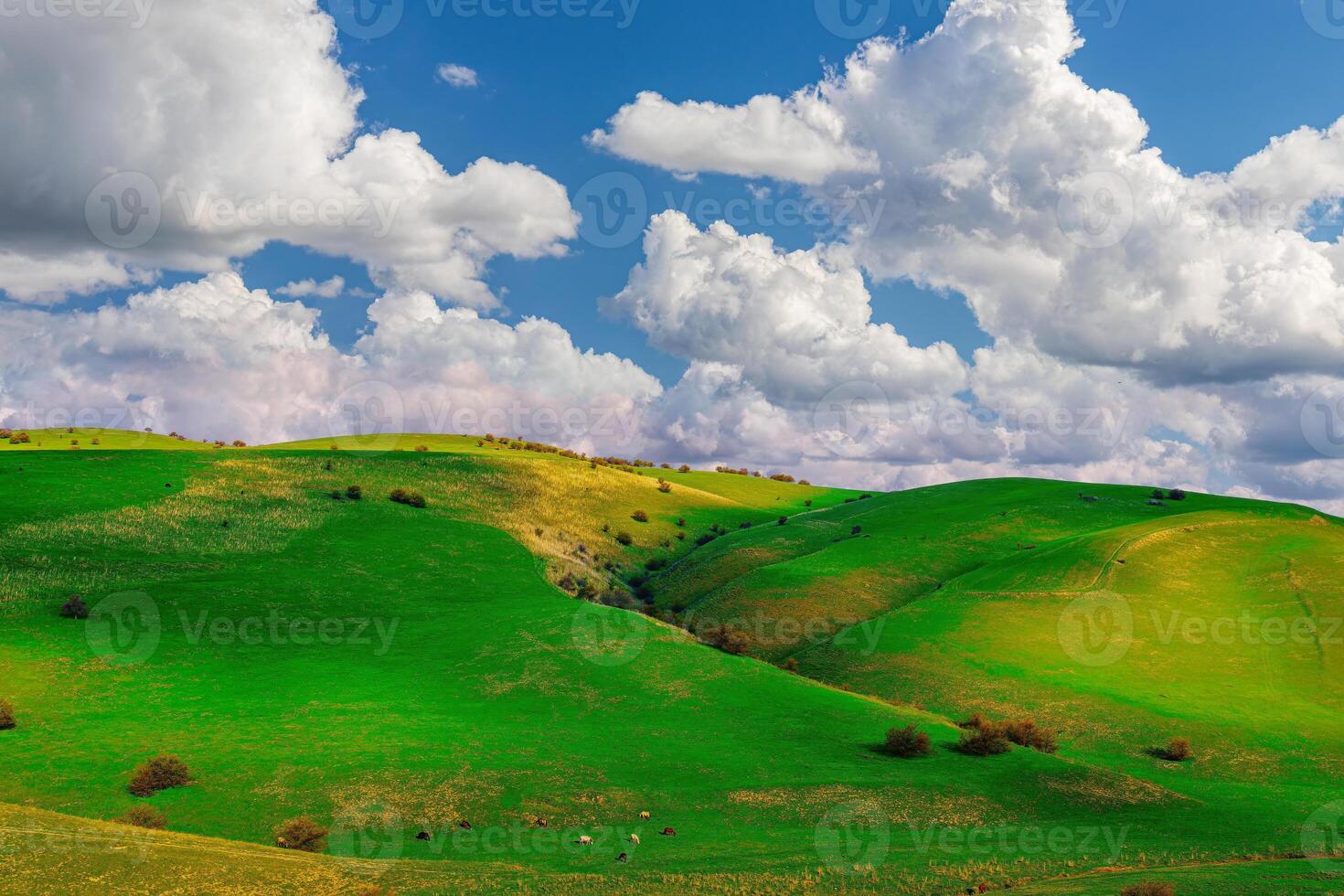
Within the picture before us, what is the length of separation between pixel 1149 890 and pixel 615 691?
3094 centimetres

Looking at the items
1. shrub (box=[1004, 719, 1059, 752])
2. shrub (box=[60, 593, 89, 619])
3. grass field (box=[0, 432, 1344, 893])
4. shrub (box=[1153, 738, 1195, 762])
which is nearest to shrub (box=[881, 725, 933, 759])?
grass field (box=[0, 432, 1344, 893])

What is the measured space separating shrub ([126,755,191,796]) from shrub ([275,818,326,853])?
22.5 feet

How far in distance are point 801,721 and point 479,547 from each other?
44884 mm

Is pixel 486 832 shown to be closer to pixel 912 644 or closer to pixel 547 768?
pixel 547 768

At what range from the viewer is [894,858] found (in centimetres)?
3075

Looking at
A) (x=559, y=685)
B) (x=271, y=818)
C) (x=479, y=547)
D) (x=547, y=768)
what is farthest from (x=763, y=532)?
(x=271, y=818)

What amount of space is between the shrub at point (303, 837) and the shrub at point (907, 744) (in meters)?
26.5

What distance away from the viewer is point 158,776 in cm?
3606

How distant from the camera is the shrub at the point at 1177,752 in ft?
163

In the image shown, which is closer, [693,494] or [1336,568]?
[1336,568]

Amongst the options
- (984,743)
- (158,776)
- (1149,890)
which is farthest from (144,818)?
(984,743)

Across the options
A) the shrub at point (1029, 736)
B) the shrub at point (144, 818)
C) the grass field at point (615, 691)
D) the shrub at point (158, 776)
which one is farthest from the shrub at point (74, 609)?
the shrub at point (1029, 736)

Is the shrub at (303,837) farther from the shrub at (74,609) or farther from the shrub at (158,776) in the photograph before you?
the shrub at (74,609)

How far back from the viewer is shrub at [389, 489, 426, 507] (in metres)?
94.8
